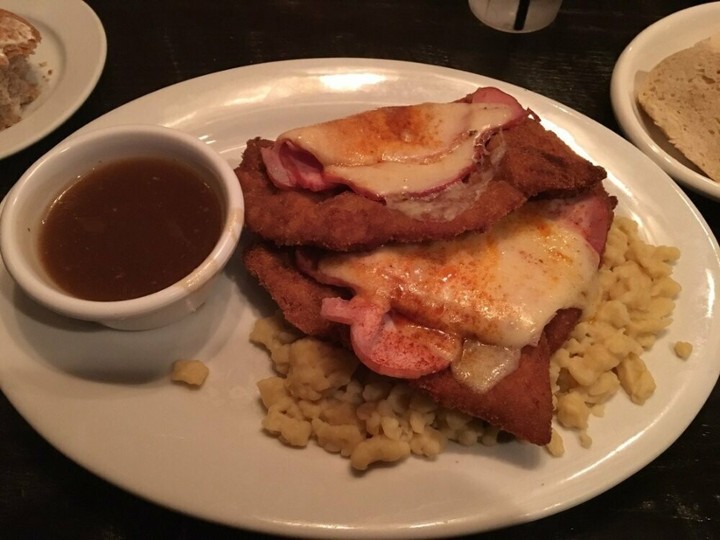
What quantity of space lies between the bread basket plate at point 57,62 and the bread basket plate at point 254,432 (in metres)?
0.46

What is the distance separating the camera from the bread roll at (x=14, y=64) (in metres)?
3.10

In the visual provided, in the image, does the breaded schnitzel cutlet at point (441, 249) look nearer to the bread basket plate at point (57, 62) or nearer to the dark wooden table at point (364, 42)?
the dark wooden table at point (364, 42)

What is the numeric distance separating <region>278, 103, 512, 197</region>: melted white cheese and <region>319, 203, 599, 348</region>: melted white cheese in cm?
25

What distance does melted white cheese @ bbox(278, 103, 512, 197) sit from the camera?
7.45 ft

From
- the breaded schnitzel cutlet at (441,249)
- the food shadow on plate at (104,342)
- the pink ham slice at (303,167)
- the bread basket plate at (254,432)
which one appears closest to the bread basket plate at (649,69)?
the bread basket plate at (254,432)

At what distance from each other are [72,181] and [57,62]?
1.47 metres

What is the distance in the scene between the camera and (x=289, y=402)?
2.18 metres

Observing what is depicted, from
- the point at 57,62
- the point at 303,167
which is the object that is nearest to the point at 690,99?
the point at 303,167

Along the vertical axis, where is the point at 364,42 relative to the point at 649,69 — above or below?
below

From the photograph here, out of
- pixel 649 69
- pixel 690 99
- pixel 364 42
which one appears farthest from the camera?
pixel 364 42

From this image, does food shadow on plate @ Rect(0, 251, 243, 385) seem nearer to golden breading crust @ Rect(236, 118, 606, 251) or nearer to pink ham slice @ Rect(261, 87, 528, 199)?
golden breading crust @ Rect(236, 118, 606, 251)

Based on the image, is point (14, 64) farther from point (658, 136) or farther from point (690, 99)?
point (690, 99)

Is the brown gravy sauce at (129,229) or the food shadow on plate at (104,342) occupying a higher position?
the brown gravy sauce at (129,229)

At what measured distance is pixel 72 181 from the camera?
2330 mm
